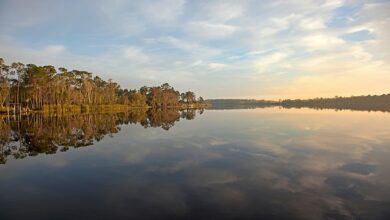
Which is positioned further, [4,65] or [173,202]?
[4,65]

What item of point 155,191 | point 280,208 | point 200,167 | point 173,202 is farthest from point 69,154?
point 280,208

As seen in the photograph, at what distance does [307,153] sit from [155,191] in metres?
13.1

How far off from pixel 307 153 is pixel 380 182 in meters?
7.77

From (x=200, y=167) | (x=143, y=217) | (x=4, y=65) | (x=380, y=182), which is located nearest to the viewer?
(x=143, y=217)

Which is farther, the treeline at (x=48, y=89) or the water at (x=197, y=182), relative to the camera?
the treeline at (x=48, y=89)

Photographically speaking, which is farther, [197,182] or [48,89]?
[48,89]

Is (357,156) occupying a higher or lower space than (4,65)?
lower

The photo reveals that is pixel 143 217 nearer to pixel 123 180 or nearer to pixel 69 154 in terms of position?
pixel 123 180

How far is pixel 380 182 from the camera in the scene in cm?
1370

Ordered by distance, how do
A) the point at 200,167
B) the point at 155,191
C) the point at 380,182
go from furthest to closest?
the point at 200,167 < the point at 380,182 < the point at 155,191

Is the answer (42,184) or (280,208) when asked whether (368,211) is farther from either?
(42,184)

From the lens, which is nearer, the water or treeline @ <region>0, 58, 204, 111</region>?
the water

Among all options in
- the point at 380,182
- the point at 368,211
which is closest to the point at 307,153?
the point at 380,182

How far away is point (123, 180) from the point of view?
1446 centimetres
